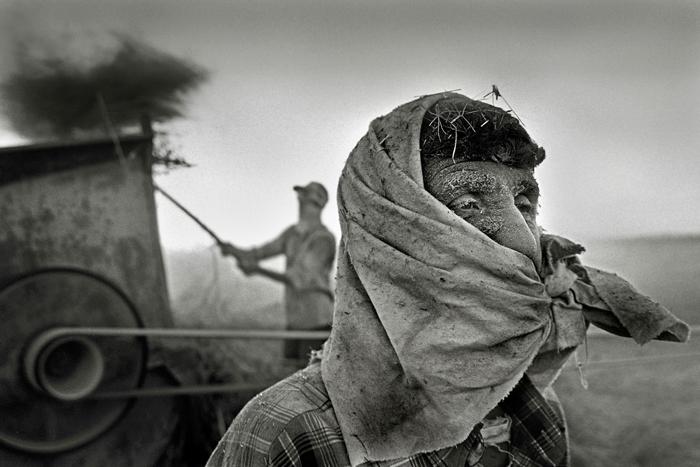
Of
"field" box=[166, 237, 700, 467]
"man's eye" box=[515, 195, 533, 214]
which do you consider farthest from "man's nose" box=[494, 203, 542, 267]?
"field" box=[166, 237, 700, 467]

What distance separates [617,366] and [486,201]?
15.7ft

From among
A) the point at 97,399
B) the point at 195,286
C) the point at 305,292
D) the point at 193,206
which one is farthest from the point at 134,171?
the point at 305,292

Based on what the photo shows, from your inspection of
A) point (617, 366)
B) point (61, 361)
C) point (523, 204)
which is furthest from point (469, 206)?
point (617, 366)

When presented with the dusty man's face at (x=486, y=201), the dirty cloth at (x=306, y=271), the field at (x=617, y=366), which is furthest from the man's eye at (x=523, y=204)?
the dirty cloth at (x=306, y=271)

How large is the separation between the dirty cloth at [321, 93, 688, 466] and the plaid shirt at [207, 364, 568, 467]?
0.04m

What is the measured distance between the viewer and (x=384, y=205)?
146cm

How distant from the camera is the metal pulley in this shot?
14.2 ft

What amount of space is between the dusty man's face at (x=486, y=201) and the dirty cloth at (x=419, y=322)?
0.07 metres

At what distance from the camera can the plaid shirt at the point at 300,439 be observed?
1.43 meters

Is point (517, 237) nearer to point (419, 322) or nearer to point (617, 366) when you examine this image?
point (419, 322)

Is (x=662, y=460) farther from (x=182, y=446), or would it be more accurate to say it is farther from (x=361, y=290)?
(x=361, y=290)

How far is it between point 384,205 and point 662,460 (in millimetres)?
5346

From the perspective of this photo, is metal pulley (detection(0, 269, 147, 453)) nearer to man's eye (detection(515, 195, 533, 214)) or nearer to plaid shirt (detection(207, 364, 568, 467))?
plaid shirt (detection(207, 364, 568, 467))

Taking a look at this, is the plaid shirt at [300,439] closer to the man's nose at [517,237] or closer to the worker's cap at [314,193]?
the man's nose at [517,237]
